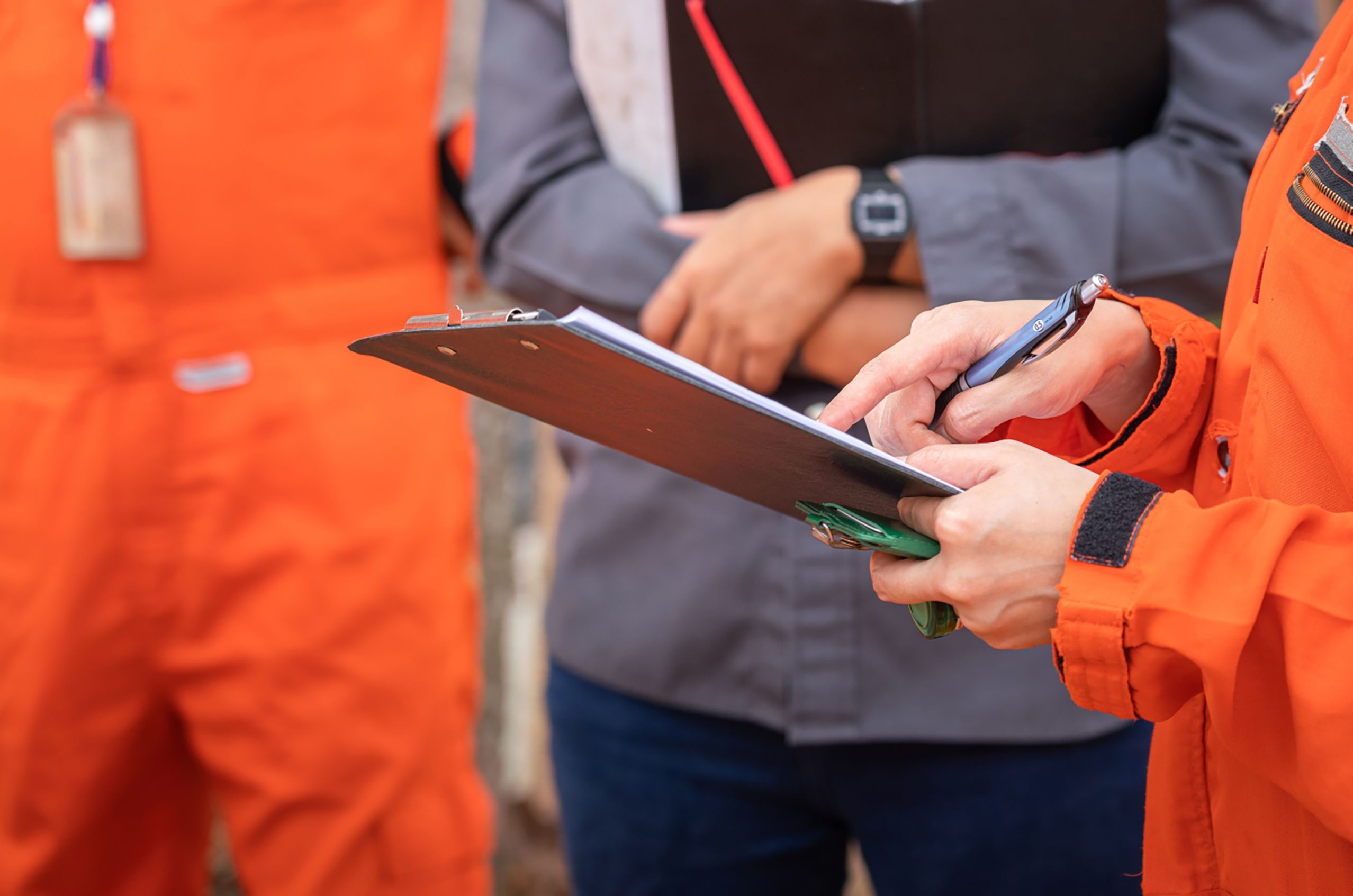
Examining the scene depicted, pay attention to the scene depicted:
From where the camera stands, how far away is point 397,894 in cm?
117

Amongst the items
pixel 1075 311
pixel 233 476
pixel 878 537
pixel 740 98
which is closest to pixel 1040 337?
pixel 1075 311

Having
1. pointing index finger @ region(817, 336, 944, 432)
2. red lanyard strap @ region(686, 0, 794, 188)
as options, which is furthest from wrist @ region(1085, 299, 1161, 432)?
red lanyard strap @ region(686, 0, 794, 188)

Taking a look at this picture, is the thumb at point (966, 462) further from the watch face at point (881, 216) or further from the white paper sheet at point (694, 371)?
the watch face at point (881, 216)

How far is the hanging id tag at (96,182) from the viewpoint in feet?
A: 3.36

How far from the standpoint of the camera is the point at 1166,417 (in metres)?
0.60

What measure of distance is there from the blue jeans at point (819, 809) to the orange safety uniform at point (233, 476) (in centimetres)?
27

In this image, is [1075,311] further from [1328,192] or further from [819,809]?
[819,809]

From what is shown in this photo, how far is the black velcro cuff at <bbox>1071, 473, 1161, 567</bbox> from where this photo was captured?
47 centimetres

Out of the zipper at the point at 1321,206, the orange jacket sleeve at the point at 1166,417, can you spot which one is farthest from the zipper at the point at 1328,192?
the orange jacket sleeve at the point at 1166,417

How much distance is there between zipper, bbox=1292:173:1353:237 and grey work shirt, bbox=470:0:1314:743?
29cm

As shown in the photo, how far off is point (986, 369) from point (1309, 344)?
0.47 ft

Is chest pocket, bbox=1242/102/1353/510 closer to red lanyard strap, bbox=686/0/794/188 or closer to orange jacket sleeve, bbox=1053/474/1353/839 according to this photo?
orange jacket sleeve, bbox=1053/474/1353/839

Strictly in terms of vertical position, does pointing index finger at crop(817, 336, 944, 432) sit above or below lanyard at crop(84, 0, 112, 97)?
below

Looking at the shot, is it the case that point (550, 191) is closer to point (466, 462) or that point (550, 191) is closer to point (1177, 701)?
point (466, 462)
